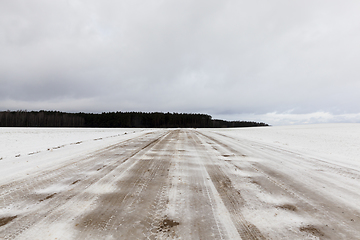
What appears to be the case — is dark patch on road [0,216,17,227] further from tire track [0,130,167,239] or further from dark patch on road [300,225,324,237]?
dark patch on road [300,225,324,237]

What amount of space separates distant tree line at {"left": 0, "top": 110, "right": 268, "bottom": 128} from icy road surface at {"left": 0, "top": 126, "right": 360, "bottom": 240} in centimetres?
9674

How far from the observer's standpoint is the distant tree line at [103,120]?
86938mm

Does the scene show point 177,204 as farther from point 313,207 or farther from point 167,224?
point 313,207

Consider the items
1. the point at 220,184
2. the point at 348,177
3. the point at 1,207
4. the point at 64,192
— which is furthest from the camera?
→ the point at 348,177

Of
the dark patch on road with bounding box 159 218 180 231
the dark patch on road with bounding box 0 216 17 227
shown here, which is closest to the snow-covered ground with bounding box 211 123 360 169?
the dark patch on road with bounding box 159 218 180 231

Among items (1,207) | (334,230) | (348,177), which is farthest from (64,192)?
(348,177)

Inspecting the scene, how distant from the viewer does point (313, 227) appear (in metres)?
2.42

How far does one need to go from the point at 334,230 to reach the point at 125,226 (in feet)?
9.49

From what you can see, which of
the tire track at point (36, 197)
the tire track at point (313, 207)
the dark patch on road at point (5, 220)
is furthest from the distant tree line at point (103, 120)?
the dark patch on road at point (5, 220)

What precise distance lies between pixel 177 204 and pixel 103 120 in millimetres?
106888

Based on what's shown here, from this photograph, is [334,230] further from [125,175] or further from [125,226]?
[125,175]

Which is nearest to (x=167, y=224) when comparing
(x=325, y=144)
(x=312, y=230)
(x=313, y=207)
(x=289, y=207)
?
(x=312, y=230)

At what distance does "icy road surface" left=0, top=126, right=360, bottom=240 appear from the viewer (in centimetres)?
227

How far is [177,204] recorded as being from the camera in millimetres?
3027
